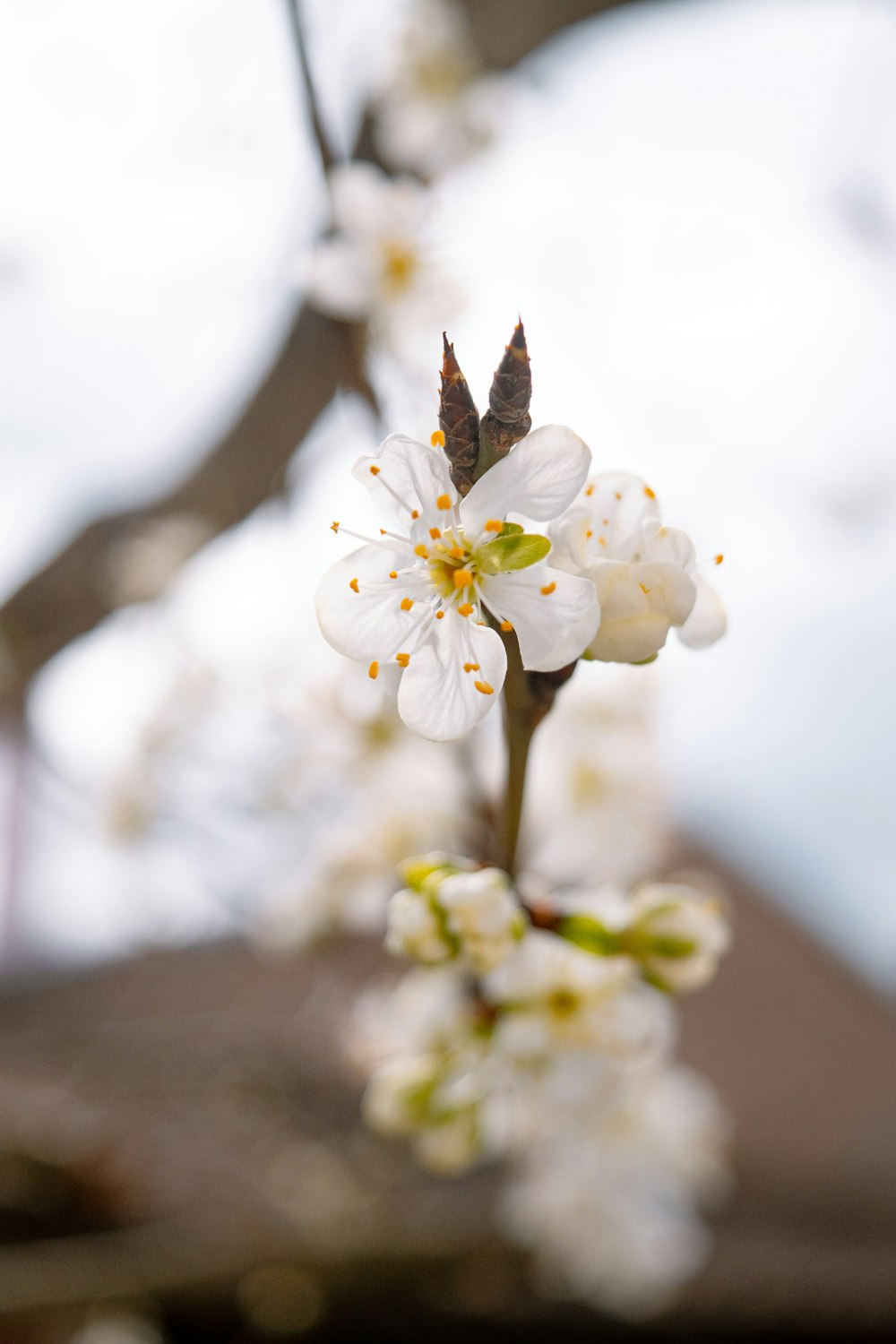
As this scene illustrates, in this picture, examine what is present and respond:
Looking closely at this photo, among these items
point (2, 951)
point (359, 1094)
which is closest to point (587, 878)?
point (359, 1094)

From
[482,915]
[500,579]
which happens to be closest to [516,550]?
[500,579]

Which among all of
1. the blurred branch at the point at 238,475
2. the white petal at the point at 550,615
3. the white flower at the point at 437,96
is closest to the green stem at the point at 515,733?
the white petal at the point at 550,615

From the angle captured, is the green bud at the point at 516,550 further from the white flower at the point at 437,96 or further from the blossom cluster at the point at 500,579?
the white flower at the point at 437,96

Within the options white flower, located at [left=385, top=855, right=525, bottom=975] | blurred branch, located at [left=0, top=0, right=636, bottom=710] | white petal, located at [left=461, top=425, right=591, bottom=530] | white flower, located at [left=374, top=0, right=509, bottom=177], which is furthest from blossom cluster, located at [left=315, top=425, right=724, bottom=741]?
white flower, located at [left=374, top=0, right=509, bottom=177]

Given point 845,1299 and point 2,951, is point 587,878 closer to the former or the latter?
point 845,1299

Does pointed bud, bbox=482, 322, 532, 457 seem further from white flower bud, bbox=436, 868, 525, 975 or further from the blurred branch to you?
the blurred branch

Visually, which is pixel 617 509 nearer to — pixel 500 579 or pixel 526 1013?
pixel 500 579
